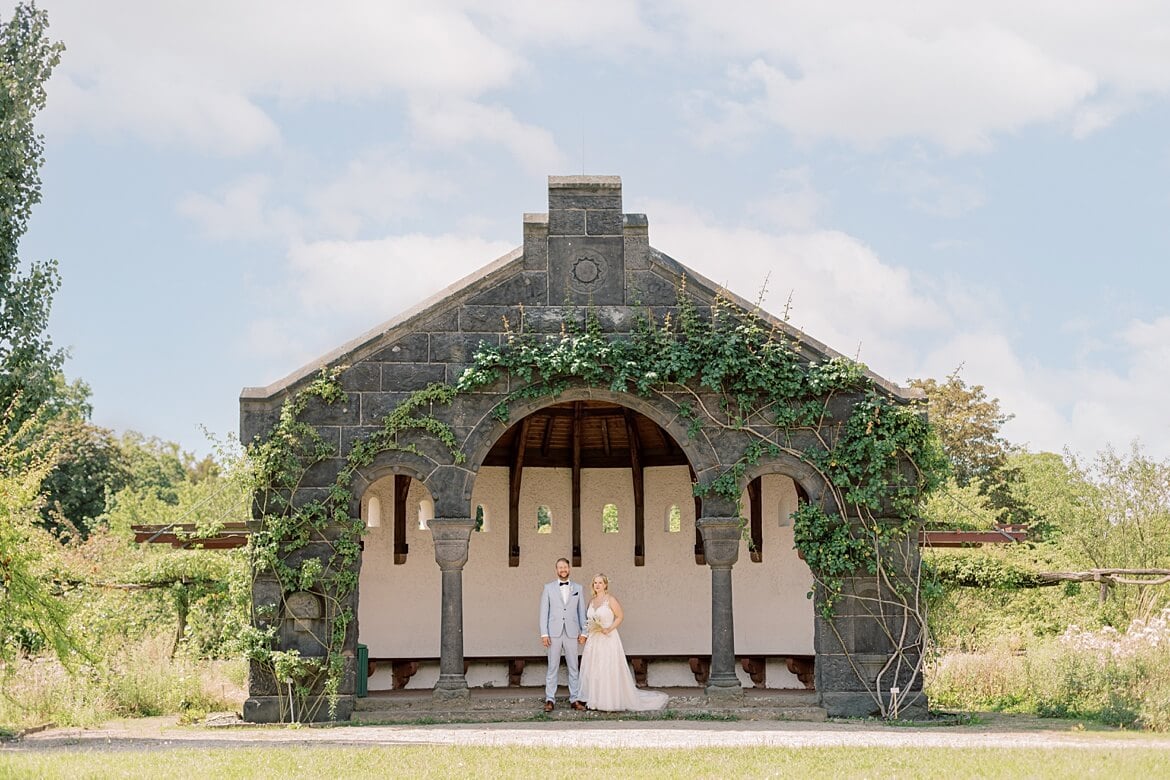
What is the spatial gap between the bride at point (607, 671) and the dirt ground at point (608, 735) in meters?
0.79

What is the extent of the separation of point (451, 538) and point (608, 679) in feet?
7.91

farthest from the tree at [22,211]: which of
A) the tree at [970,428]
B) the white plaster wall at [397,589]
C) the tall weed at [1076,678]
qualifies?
the tree at [970,428]

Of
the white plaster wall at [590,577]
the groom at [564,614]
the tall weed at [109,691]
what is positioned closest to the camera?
the tall weed at [109,691]

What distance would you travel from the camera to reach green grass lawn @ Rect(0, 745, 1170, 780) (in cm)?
975

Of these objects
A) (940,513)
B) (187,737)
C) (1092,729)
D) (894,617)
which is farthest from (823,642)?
(940,513)

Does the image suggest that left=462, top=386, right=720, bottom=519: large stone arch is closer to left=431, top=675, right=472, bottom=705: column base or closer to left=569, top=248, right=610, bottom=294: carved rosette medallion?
left=569, top=248, right=610, bottom=294: carved rosette medallion

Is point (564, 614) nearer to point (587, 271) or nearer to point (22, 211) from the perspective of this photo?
point (587, 271)

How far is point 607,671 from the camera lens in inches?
584

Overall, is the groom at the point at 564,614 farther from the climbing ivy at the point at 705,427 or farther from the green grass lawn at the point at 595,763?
the green grass lawn at the point at 595,763

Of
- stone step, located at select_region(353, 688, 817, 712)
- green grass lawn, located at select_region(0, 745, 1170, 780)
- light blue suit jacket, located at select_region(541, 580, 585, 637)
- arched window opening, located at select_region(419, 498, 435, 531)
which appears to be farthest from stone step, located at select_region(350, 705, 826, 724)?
arched window opening, located at select_region(419, 498, 435, 531)

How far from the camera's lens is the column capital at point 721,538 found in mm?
14586

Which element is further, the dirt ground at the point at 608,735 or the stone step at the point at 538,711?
the stone step at the point at 538,711

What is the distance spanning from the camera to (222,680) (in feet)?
55.3

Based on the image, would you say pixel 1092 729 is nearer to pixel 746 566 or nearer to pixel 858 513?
pixel 858 513
